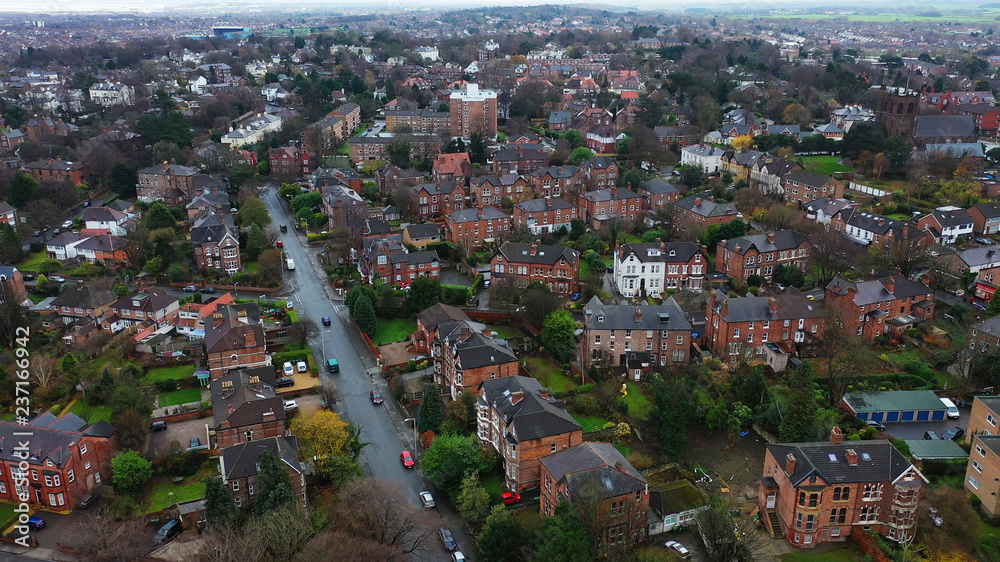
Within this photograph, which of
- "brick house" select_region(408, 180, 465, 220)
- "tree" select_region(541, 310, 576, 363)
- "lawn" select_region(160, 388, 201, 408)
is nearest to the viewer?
"lawn" select_region(160, 388, 201, 408)

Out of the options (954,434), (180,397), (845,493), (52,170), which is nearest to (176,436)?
(180,397)

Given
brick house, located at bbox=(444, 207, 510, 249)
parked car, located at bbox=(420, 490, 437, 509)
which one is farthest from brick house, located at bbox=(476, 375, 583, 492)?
brick house, located at bbox=(444, 207, 510, 249)

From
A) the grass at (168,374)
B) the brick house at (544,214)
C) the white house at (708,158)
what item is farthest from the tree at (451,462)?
the white house at (708,158)

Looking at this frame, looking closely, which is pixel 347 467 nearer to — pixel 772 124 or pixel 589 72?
pixel 772 124

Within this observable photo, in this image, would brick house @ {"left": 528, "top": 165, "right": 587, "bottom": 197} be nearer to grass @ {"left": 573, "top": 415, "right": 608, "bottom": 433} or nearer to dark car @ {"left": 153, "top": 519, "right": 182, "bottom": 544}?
grass @ {"left": 573, "top": 415, "right": 608, "bottom": 433}

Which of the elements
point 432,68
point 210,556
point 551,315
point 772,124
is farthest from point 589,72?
point 210,556

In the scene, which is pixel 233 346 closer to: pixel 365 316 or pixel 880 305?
pixel 365 316

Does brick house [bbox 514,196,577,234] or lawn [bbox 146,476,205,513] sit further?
brick house [bbox 514,196,577,234]
